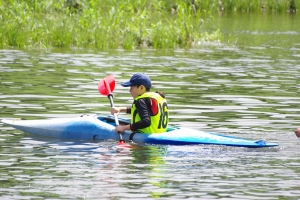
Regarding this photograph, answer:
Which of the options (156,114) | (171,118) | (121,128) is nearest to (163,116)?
(156,114)

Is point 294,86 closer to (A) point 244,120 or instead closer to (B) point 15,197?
(A) point 244,120

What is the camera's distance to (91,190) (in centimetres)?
862

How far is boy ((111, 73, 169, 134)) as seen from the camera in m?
11.8

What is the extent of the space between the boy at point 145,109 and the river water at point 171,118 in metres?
0.36

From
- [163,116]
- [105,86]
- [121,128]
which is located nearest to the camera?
[163,116]

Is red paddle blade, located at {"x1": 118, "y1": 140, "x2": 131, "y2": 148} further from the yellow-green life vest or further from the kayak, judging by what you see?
the yellow-green life vest

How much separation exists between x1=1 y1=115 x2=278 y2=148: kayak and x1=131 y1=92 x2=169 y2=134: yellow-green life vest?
123mm

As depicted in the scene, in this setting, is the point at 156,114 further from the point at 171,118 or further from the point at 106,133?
the point at 171,118

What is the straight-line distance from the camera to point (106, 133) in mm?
12289

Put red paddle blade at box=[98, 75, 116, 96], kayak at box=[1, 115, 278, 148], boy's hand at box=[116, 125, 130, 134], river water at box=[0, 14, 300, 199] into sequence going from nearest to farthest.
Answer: river water at box=[0, 14, 300, 199]
kayak at box=[1, 115, 278, 148]
boy's hand at box=[116, 125, 130, 134]
red paddle blade at box=[98, 75, 116, 96]

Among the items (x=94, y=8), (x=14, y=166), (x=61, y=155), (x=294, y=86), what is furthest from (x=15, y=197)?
(x=94, y=8)

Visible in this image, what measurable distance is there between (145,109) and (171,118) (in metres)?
2.18

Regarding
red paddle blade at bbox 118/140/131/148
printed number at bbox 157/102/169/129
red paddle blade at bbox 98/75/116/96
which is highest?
red paddle blade at bbox 98/75/116/96

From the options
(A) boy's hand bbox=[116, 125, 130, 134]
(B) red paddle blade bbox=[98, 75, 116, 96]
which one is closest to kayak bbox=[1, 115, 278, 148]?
(A) boy's hand bbox=[116, 125, 130, 134]
